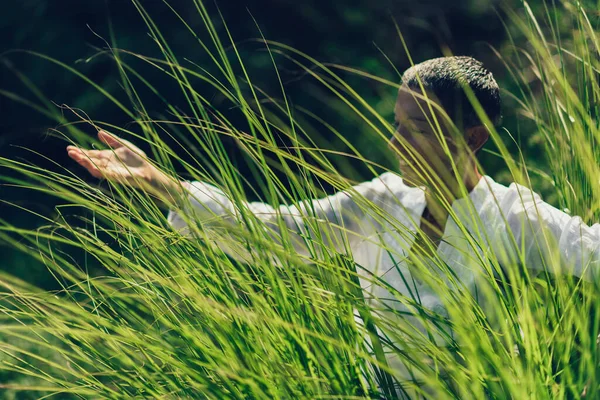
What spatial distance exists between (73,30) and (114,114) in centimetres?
40

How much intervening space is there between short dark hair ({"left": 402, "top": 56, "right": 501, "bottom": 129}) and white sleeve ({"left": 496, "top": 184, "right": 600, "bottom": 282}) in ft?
0.47

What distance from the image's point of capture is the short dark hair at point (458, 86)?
110 centimetres

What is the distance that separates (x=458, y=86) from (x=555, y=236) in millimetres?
279

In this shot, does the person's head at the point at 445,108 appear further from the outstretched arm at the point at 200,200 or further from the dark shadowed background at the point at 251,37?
the dark shadowed background at the point at 251,37

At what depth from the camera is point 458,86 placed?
3.56 ft

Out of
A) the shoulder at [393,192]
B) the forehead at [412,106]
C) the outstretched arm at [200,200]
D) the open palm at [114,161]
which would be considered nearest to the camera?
the outstretched arm at [200,200]

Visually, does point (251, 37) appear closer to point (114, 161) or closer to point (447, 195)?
point (114, 161)

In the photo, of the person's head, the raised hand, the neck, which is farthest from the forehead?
the raised hand

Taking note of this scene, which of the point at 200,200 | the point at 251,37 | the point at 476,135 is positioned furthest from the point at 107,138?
the point at 251,37

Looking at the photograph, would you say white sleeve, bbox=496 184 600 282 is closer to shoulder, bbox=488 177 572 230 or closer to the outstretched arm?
shoulder, bbox=488 177 572 230

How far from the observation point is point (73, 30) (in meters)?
2.86

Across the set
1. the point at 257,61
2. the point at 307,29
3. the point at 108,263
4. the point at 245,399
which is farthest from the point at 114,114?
the point at 245,399

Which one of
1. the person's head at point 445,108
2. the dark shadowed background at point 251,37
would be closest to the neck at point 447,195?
the person's head at point 445,108

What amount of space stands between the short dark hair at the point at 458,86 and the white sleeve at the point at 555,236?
142 mm
